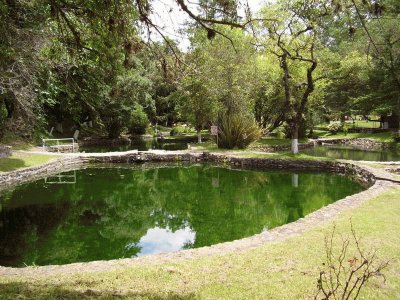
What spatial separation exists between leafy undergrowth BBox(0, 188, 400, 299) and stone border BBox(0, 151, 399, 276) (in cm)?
35

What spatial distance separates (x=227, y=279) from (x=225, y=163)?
16098 mm

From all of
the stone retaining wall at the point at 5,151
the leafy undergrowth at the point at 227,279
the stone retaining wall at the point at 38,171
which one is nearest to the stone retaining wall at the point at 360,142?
the stone retaining wall at the point at 38,171

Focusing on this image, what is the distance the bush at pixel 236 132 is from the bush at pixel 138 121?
1266cm

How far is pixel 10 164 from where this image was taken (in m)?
17.3

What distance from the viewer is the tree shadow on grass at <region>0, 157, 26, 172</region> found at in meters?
16.5

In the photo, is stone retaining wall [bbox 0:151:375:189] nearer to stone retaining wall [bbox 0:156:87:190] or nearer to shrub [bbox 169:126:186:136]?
stone retaining wall [bbox 0:156:87:190]

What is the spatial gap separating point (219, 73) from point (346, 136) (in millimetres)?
18191

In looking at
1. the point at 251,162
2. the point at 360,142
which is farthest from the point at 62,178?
the point at 360,142

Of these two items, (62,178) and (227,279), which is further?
(62,178)

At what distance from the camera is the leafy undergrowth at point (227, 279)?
186 inches

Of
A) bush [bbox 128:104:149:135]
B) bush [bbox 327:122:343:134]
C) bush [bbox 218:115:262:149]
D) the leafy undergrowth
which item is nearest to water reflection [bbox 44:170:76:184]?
bush [bbox 218:115:262:149]

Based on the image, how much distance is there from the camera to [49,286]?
5.00 metres

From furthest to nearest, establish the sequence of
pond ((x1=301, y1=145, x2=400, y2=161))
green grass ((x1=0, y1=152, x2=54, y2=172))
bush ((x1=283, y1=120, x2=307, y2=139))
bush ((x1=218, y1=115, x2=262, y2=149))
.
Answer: bush ((x1=283, y1=120, x2=307, y2=139)), pond ((x1=301, y1=145, x2=400, y2=161)), bush ((x1=218, y1=115, x2=262, y2=149)), green grass ((x1=0, y1=152, x2=54, y2=172))

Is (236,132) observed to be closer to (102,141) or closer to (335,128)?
(102,141)
